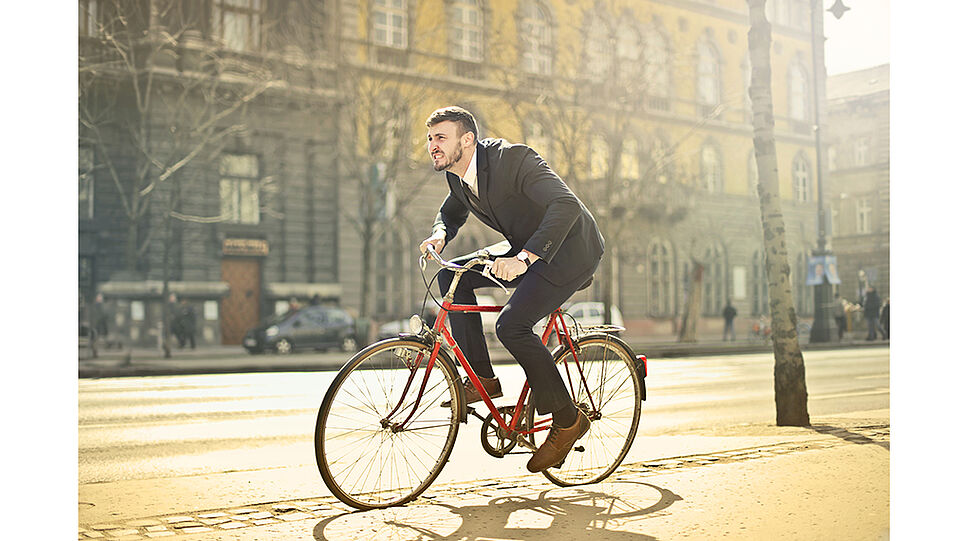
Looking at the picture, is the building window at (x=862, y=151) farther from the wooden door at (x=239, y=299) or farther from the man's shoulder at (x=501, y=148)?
the man's shoulder at (x=501, y=148)

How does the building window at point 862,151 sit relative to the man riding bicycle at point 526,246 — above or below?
above

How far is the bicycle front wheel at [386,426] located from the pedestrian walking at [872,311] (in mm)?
31094

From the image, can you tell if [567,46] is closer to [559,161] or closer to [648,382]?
[559,161]

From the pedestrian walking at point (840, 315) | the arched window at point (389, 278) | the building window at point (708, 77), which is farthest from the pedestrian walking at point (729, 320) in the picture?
the arched window at point (389, 278)

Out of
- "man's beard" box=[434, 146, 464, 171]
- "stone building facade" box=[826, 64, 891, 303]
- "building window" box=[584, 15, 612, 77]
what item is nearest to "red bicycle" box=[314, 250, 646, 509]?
"man's beard" box=[434, 146, 464, 171]

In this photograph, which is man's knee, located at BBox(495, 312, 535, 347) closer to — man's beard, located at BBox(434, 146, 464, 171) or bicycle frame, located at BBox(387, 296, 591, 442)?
bicycle frame, located at BBox(387, 296, 591, 442)

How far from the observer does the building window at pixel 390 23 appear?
96.1ft

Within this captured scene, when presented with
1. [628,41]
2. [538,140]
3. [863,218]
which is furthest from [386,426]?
[863,218]

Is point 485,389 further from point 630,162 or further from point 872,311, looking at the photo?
point 872,311

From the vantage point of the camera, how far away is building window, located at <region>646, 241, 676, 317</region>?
38.4 meters

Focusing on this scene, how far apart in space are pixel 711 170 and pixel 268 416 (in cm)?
3136

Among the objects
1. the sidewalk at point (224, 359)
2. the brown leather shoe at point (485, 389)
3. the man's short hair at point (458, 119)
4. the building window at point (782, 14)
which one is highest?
the building window at point (782, 14)

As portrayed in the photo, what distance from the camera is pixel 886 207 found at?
129 ft
